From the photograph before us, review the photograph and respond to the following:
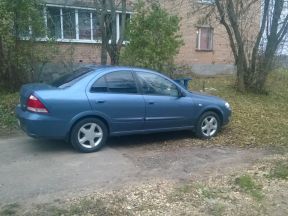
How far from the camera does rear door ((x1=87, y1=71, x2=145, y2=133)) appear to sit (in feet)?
22.0

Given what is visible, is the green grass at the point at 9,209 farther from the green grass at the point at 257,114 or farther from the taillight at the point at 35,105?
the green grass at the point at 257,114

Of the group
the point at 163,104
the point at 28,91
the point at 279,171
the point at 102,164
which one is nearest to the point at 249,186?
the point at 279,171

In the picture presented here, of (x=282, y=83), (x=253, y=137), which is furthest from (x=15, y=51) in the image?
(x=282, y=83)

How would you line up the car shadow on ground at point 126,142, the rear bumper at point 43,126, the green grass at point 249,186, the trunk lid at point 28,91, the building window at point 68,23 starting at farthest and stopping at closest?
the building window at point 68,23
the car shadow on ground at point 126,142
the trunk lid at point 28,91
the rear bumper at point 43,126
the green grass at point 249,186

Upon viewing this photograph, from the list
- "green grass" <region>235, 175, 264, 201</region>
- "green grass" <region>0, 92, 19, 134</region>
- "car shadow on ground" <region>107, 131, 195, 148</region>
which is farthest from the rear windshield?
"green grass" <region>235, 175, 264, 201</region>

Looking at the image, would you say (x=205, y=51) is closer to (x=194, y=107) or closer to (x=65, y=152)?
(x=194, y=107)

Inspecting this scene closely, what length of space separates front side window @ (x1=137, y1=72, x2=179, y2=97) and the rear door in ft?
0.67

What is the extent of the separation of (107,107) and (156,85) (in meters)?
1.19

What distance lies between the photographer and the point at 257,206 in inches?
187

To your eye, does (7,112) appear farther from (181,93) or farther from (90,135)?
(181,93)

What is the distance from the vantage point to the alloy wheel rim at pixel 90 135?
21.6 ft

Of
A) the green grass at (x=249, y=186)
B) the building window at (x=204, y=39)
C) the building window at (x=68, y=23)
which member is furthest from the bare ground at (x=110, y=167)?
the building window at (x=204, y=39)

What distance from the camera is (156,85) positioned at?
7391 millimetres

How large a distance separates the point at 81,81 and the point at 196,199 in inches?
118
